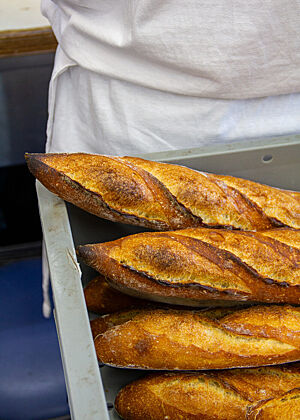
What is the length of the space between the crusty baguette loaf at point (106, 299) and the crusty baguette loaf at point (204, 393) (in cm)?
14

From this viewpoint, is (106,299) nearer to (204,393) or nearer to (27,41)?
(204,393)

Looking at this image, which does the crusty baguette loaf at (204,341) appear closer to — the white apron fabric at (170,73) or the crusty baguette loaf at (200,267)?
the crusty baguette loaf at (200,267)

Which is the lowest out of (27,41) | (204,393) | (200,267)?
(204,393)

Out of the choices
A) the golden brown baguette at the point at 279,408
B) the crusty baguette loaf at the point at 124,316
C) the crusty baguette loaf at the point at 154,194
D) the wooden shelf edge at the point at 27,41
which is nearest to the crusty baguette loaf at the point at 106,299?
the crusty baguette loaf at the point at 124,316

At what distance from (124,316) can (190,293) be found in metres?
0.14

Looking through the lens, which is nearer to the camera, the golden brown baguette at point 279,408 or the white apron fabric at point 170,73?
the golden brown baguette at point 279,408

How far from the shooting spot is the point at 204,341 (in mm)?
686

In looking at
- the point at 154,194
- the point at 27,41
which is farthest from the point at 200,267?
the point at 27,41

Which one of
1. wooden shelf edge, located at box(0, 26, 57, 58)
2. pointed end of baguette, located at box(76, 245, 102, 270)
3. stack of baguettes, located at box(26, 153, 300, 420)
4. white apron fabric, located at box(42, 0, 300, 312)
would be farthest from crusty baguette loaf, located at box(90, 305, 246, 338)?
wooden shelf edge, located at box(0, 26, 57, 58)

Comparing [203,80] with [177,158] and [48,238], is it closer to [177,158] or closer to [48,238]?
[177,158]

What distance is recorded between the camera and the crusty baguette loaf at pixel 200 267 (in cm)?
70

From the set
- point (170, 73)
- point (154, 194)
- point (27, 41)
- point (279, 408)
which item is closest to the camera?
point (279, 408)

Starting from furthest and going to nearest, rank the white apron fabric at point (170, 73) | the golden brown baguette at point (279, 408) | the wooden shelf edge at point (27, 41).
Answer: the wooden shelf edge at point (27, 41) < the white apron fabric at point (170, 73) < the golden brown baguette at point (279, 408)

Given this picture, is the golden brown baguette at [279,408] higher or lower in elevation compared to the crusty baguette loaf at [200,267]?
lower
